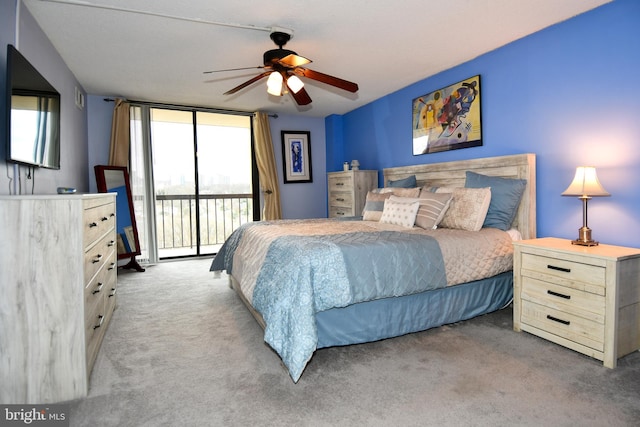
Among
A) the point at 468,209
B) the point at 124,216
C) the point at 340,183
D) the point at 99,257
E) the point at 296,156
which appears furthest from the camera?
the point at 296,156

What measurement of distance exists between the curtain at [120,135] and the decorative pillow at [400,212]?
11.8 feet

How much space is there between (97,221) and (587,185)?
3.23 metres

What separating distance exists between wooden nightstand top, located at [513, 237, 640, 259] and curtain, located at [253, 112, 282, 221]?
3.74m

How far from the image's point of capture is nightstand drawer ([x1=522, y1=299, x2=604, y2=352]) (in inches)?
81.7

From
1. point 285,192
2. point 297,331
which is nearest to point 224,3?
point 297,331

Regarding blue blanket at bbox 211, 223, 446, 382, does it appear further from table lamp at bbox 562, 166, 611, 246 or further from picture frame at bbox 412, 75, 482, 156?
picture frame at bbox 412, 75, 482, 156

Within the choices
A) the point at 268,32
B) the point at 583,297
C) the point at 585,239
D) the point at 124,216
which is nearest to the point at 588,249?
the point at 585,239

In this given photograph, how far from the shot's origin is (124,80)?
404 cm

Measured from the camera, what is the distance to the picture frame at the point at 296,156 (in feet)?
19.2

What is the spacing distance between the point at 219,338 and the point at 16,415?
43.8 inches

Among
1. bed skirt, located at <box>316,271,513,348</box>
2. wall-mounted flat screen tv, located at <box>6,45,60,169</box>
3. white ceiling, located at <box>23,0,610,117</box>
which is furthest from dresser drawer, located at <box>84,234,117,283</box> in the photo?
white ceiling, located at <box>23,0,610,117</box>

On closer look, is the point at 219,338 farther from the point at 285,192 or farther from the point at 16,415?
the point at 285,192

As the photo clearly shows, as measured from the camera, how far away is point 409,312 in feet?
7.91

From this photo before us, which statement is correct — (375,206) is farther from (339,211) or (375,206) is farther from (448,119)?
(339,211)
